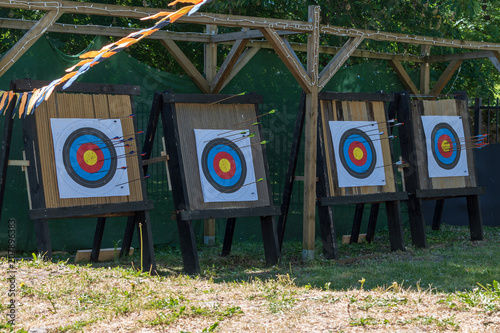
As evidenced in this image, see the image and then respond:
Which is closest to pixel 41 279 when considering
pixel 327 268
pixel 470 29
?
pixel 327 268

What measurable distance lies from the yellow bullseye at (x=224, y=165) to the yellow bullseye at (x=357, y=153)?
57.1 inches

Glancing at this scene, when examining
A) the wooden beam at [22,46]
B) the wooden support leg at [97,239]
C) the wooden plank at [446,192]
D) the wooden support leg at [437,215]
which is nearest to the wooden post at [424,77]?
the wooden support leg at [437,215]

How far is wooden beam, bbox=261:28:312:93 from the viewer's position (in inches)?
230

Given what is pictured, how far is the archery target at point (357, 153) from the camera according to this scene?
6486 millimetres

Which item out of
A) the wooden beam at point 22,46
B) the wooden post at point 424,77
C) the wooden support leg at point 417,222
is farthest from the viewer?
the wooden post at point 424,77

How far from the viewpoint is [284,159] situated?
771 cm

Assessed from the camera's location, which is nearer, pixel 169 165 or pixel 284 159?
pixel 169 165

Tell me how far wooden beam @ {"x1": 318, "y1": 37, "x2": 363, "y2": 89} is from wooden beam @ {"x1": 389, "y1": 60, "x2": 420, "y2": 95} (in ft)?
7.15

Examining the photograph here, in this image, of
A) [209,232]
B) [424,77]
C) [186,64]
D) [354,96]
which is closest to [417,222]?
[354,96]

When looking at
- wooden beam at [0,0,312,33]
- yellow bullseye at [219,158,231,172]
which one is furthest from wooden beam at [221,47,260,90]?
yellow bullseye at [219,158,231,172]

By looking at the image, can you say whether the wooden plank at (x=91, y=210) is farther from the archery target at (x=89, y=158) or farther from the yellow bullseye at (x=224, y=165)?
the yellow bullseye at (x=224, y=165)

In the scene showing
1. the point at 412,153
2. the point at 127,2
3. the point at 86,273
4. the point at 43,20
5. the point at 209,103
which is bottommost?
the point at 86,273

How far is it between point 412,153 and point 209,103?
8.28ft

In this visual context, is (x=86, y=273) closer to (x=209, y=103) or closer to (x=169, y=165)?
(x=169, y=165)
